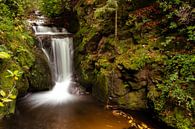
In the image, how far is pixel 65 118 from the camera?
7367mm

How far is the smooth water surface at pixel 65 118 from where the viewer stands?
679 centimetres

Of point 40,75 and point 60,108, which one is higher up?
point 40,75

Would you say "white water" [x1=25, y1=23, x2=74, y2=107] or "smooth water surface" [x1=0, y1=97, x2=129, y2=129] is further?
"white water" [x1=25, y1=23, x2=74, y2=107]

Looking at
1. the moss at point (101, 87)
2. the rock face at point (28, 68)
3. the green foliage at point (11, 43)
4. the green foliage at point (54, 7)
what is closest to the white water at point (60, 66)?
the rock face at point (28, 68)

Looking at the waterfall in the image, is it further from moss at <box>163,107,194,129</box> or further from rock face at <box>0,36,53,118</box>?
moss at <box>163,107,194,129</box>

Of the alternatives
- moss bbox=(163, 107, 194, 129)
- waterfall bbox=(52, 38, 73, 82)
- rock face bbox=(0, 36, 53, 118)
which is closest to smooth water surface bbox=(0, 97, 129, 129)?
rock face bbox=(0, 36, 53, 118)

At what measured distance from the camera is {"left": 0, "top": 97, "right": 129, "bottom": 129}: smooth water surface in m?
6.79

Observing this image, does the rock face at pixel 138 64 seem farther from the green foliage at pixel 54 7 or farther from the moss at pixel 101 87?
the green foliage at pixel 54 7

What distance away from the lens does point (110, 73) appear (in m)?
8.48

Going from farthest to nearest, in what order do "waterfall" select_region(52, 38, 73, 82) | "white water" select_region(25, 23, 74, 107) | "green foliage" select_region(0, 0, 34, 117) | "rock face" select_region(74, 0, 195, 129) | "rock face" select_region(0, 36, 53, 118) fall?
"waterfall" select_region(52, 38, 73, 82) → "white water" select_region(25, 23, 74, 107) → "rock face" select_region(0, 36, 53, 118) → "green foliage" select_region(0, 0, 34, 117) → "rock face" select_region(74, 0, 195, 129)

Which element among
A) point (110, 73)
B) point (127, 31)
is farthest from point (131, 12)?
point (110, 73)

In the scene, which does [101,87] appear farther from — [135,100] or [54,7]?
[54,7]

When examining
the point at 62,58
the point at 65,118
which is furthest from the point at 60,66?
the point at 65,118

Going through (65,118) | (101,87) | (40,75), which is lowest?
(65,118)
